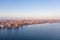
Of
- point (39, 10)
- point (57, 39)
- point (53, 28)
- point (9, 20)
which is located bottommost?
point (57, 39)

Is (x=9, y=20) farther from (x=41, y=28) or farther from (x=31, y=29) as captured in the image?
(x=41, y=28)

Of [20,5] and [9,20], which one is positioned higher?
[20,5]

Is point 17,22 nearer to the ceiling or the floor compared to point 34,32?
nearer to the ceiling

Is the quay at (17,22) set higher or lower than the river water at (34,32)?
higher

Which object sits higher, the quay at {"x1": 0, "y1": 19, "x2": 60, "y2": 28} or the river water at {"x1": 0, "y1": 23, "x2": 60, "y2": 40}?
the quay at {"x1": 0, "y1": 19, "x2": 60, "y2": 28}

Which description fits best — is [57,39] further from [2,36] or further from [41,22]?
[2,36]

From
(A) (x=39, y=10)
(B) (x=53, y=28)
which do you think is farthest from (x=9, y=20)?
(B) (x=53, y=28)

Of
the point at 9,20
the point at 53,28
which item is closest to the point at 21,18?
the point at 9,20
